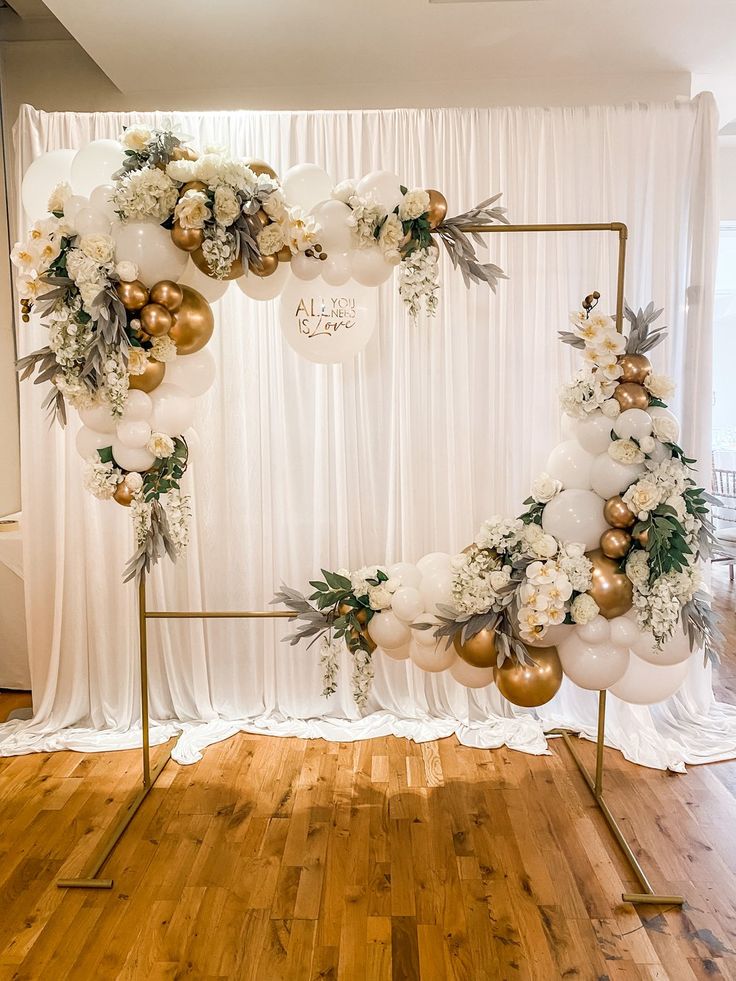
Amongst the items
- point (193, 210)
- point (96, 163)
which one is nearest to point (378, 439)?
point (193, 210)

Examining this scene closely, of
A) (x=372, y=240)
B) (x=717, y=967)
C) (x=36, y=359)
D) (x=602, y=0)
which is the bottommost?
(x=717, y=967)

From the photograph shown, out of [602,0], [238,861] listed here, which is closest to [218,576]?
[238,861]

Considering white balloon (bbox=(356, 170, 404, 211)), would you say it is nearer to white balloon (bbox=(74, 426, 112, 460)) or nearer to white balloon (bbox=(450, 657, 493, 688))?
white balloon (bbox=(74, 426, 112, 460))

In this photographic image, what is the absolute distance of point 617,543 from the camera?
237 centimetres

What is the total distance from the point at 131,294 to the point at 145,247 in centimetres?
14

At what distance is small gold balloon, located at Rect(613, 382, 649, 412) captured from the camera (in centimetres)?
243

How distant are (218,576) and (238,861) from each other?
1.35 m

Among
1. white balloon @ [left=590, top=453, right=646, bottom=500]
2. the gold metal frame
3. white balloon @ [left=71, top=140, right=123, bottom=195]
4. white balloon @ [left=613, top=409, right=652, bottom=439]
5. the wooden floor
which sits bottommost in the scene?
the wooden floor

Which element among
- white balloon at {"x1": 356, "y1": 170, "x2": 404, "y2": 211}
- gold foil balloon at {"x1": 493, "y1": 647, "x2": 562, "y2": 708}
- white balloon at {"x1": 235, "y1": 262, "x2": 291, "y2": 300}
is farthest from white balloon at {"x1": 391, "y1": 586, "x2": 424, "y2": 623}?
white balloon at {"x1": 356, "y1": 170, "x2": 404, "y2": 211}

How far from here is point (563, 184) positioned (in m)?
3.40

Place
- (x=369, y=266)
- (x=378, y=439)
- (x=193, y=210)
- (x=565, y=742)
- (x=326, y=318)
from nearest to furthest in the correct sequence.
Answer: (x=193, y=210)
(x=369, y=266)
(x=326, y=318)
(x=565, y=742)
(x=378, y=439)

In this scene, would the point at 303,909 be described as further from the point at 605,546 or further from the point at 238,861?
the point at 605,546

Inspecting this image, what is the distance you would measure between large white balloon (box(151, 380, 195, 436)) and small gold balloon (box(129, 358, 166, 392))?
0.15ft

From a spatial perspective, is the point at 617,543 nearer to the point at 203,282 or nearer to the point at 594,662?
the point at 594,662
